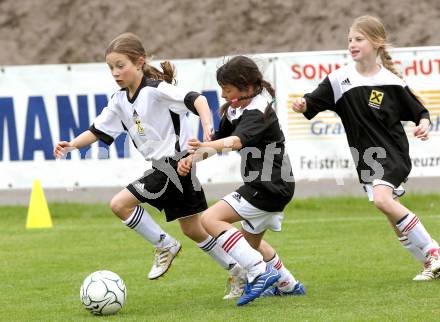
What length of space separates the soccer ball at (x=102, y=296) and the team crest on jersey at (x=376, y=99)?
218 centimetres

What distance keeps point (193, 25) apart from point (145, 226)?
1170cm

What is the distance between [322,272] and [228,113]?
1.90 metres

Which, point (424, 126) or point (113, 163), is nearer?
point (424, 126)

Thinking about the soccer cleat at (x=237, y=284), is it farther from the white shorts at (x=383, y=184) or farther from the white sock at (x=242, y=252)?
the white shorts at (x=383, y=184)

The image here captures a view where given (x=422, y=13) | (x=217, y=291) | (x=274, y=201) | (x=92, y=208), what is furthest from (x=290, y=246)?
(x=422, y=13)

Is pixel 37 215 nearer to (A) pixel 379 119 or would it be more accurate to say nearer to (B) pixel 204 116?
(B) pixel 204 116

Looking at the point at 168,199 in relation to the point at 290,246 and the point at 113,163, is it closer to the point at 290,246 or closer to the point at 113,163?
the point at 290,246

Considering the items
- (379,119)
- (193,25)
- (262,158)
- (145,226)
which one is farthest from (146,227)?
(193,25)

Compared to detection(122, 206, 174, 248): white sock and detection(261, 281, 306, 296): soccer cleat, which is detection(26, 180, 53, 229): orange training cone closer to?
detection(122, 206, 174, 248): white sock

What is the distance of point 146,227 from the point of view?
783 cm

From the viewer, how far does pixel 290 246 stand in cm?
1021

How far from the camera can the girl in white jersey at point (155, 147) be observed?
7672 millimetres

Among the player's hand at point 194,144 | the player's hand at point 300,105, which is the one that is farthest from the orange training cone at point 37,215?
the player's hand at point 194,144

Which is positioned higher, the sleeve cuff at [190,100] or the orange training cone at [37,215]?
the sleeve cuff at [190,100]
